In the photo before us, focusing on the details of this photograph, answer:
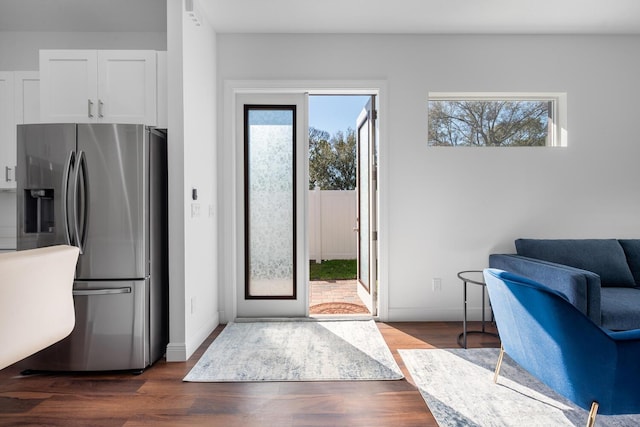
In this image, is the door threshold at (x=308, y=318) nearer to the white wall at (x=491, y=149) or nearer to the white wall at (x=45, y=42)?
the white wall at (x=491, y=149)

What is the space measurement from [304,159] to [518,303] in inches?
94.0

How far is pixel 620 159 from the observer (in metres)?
3.47

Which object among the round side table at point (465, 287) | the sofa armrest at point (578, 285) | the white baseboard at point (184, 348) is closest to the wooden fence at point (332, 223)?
the round side table at point (465, 287)

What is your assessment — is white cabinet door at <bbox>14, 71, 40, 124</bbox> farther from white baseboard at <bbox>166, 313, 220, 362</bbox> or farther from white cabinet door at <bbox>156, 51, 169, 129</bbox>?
white baseboard at <bbox>166, 313, 220, 362</bbox>

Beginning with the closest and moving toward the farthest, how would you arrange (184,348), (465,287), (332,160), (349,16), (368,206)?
(184,348) < (465,287) < (349,16) < (368,206) < (332,160)

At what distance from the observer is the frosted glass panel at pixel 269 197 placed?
3.62 m

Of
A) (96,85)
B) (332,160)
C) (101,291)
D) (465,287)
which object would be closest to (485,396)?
(465,287)

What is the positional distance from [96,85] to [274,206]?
1.78 m

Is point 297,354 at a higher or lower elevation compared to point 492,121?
lower

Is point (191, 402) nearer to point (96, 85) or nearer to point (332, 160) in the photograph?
point (96, 85)

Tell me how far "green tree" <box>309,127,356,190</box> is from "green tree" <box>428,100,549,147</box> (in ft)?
14.7

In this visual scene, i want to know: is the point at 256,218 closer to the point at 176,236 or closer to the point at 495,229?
the point at 176,236

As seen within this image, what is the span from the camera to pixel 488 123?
11.9 feet

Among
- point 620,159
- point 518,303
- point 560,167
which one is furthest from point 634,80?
point 518,303
